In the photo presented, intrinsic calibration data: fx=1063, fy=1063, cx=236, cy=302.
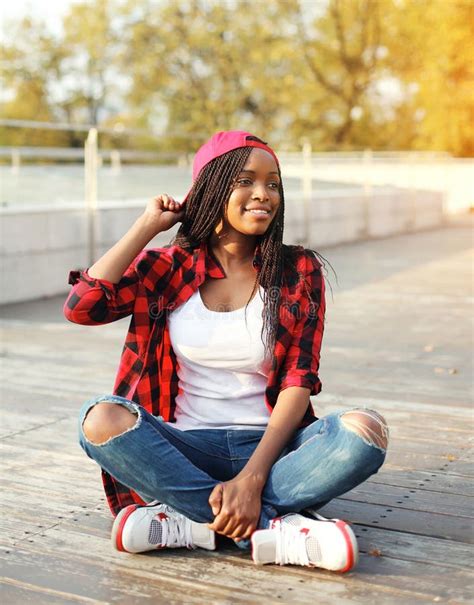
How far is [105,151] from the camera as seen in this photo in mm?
11508

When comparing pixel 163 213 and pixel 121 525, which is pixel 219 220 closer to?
pixel 163 213

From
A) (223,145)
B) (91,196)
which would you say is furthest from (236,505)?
(91,196)

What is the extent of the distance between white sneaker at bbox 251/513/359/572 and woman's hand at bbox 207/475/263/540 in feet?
0.19

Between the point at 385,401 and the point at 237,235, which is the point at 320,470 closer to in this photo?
the point at 237,235

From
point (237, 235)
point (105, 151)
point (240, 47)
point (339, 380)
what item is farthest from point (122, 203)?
point (240, 47)

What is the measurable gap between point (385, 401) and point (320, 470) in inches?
98.7

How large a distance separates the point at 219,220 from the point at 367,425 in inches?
33.3

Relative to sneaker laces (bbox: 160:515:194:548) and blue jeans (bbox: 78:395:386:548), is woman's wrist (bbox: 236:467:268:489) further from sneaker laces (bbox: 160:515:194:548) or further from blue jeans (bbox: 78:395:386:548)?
sneaker laces (bbox: 160:515:194:548)

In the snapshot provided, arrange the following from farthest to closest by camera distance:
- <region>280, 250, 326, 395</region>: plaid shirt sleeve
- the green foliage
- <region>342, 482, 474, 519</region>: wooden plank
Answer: the green foliage → <region>342, 482, 474, 519</region>: wooden plank → <region>280, 250, 326, 395</region>: plaid shirt sleeve

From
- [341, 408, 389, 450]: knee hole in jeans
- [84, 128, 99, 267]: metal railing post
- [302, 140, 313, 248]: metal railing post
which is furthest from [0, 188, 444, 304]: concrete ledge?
[341, 408, 389, 450]: knee hole in jeans

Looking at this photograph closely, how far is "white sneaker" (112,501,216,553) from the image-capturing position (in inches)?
124

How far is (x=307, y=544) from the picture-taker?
3018 millimetres

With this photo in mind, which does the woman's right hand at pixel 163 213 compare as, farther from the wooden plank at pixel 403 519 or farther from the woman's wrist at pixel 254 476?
the wooden plank at pixel 403 519

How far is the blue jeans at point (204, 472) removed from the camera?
9.90 ft
